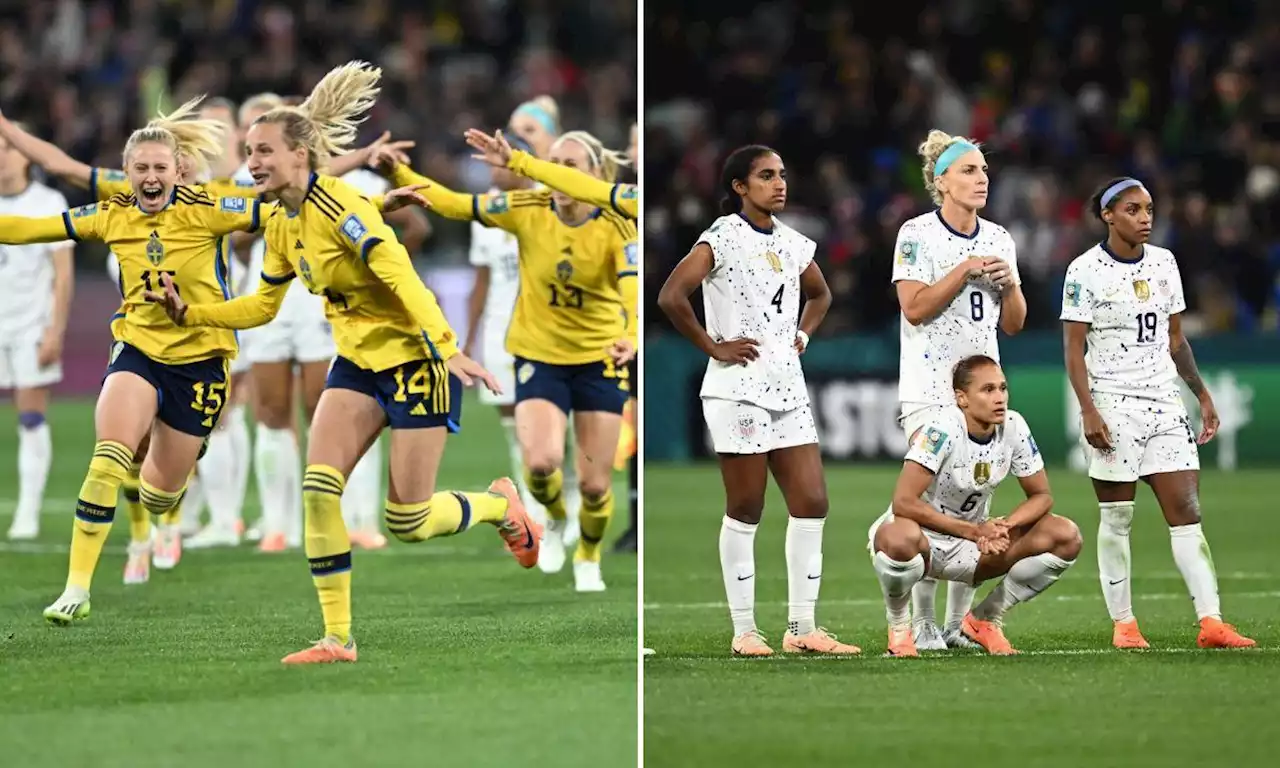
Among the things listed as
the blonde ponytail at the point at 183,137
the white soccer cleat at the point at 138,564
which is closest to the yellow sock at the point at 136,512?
the white soccer cleat at the point at 138,564

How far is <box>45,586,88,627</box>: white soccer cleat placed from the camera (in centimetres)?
814

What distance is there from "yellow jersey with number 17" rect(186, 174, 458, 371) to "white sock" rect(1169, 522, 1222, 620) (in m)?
3.03

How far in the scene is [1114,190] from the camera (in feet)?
26.1

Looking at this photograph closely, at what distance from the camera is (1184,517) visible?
25.9 feet

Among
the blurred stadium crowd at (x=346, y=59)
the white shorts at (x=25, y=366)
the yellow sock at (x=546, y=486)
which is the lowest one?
the yellow sock at (x=546, y=486)

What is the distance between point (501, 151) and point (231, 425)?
413cm

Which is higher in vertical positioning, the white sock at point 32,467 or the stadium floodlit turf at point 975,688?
the white sock at point 32,467

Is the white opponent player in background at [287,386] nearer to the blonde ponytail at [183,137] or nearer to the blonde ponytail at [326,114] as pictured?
the blonde ponytail at [183,137]

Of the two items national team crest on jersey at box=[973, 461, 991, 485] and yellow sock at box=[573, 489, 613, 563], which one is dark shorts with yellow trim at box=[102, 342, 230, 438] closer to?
yellow sock at box=[573, 489, 613, 563]

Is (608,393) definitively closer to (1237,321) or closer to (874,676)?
(874,676)

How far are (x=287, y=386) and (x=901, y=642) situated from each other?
493cm

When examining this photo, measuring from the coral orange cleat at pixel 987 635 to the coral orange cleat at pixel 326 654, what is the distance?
236 centimetres

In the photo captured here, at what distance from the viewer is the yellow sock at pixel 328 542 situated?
283 inches

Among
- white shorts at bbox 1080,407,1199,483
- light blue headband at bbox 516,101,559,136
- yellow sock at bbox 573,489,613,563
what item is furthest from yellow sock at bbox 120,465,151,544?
white shorts at bbox 1080,407,1199,483
